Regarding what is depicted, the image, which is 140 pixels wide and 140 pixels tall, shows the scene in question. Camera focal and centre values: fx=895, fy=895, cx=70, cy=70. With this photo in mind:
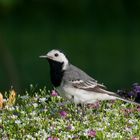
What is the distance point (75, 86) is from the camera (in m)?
11.4

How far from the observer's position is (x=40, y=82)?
22891 mm

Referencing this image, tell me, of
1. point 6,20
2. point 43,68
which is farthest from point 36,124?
point 6,20

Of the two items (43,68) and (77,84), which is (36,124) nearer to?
(77,84)

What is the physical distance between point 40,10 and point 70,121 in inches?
1085

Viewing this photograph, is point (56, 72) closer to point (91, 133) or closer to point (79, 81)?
point (79, 81)

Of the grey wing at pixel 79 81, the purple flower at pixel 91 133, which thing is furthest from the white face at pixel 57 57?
the purple flower at pixel 91 133

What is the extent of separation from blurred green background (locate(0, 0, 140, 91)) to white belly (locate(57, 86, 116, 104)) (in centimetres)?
1011

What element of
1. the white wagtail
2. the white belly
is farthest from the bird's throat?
the white belly

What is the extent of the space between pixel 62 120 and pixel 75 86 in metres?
0.89

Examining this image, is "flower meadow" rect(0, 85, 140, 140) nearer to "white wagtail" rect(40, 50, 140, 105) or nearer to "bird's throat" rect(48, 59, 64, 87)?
"white wagtail" rect(40, 50, 140, 105)

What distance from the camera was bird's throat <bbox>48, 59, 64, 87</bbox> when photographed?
1142 centimetres

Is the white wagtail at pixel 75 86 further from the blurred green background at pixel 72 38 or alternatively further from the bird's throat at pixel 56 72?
the blurred green background at pixel 72 38

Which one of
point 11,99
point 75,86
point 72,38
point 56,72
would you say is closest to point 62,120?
point 75,86

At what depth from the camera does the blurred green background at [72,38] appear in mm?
24531
